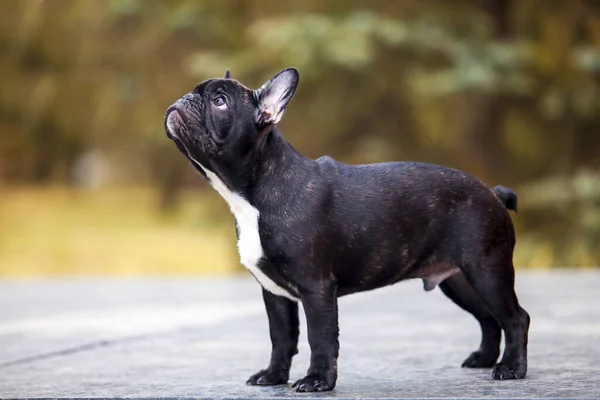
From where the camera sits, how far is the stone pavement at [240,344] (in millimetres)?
3905

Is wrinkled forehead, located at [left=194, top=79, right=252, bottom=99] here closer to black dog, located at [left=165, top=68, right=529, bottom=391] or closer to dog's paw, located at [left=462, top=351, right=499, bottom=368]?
black dog, located at [left=165, top=68, right=529, bottom=391]

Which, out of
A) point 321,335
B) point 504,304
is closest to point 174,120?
point 321,335

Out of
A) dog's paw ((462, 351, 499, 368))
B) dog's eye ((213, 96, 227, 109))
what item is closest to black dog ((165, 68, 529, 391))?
dog's eye ((213, 96, 227, 109))

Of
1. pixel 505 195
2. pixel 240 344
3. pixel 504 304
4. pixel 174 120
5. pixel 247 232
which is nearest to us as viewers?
pixel 174 120

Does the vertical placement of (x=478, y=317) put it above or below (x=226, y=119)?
below

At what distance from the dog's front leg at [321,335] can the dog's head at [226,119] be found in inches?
23.0

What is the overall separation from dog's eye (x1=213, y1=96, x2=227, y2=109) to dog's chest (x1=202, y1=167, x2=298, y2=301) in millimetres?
265

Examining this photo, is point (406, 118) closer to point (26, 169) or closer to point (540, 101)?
point (540, 101)

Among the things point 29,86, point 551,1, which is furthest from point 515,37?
point 29,86

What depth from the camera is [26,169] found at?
46.0ft

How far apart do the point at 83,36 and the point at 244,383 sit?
10409mm

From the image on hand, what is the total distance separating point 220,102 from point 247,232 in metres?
0.51

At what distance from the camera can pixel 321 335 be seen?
11.9 feet

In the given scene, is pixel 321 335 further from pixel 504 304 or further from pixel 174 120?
pixel 174 120
